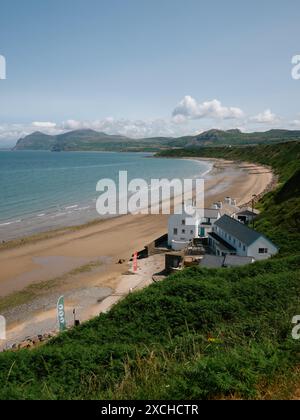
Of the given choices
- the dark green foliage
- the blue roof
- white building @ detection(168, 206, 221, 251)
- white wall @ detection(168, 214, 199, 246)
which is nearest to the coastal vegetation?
the dark green foliage

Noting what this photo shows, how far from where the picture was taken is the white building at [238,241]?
2730 cm

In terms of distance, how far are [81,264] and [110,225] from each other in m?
16.6

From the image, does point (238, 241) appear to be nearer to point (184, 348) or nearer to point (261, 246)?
point (261, 246)

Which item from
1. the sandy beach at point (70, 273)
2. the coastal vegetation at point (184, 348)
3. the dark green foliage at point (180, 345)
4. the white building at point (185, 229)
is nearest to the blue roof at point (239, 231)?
the white building at point (185, 229)

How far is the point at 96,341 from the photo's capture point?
14.1 meters

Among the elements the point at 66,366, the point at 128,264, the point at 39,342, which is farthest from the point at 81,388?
the point at 128,264

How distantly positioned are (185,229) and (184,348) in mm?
25237

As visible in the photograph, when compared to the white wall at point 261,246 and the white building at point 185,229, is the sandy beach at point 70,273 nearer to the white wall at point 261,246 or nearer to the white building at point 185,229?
the white building at point 185,229

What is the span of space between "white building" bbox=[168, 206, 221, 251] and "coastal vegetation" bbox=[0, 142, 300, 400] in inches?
506

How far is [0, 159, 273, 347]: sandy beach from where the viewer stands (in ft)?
77.1

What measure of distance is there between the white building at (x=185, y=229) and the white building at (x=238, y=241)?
5.08ft

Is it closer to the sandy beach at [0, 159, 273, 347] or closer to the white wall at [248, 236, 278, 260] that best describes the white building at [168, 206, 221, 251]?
the sandy beach at [0, 159, 273, 347]

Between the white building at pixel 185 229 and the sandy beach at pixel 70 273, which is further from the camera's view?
the white building at pixel 185 229
